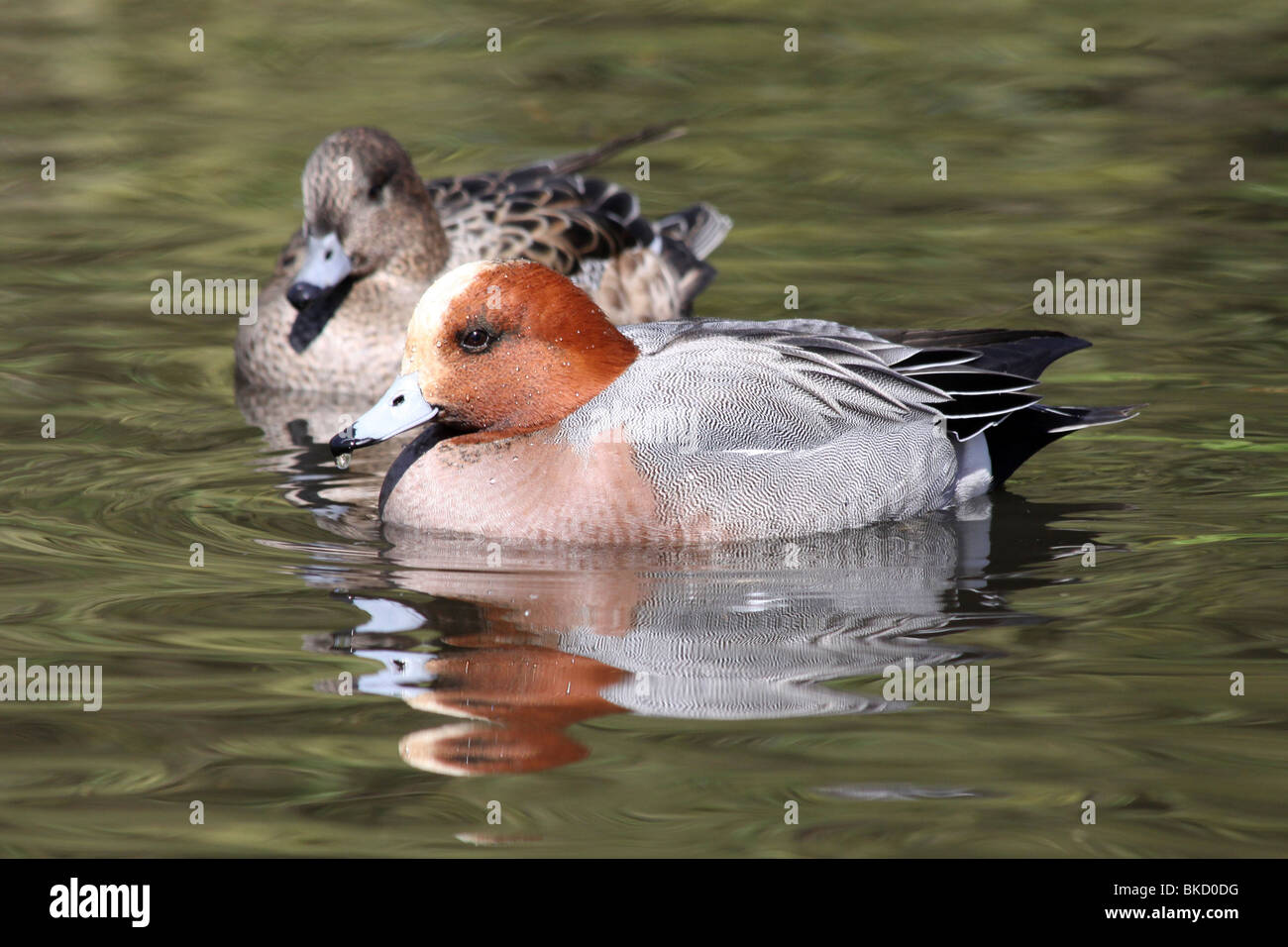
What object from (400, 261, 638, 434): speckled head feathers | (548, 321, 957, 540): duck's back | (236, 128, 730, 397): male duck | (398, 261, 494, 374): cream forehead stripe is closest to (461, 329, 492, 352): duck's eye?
(400, 261, 638, 434): speckled head feathers

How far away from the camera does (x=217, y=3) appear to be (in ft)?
48.9

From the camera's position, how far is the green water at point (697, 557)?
4.86 metres

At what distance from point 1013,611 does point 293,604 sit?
2292 millimetres

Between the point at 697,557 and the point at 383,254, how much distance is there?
3.59 m

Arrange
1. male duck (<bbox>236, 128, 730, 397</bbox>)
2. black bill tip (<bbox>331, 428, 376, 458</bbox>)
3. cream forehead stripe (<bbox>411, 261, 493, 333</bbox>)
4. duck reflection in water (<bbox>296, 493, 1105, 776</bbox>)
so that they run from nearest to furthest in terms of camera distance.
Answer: duck reflection in water (<bbox>296, 493, 1105, 776</bbox>) < black bill tip (<bbox>331, 428, 376, 458</bbox>) < cream forehead stripe (<bbox>411, 261, 493, 333</bbox>) < male duck (<bbox>236, 128, 730, 397</bbox>)

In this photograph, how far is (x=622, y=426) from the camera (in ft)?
22.1

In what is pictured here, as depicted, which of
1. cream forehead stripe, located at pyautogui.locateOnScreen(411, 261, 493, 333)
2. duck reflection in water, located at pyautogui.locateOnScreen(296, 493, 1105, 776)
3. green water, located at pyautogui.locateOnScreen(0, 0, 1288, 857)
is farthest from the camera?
cream forehead stripe, located at pyautogui.locateOnScreen(411, 261, 493, 333)

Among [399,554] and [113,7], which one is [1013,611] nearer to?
[399,554]

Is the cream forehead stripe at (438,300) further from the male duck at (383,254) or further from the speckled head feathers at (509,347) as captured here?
the male duck at (383,254)

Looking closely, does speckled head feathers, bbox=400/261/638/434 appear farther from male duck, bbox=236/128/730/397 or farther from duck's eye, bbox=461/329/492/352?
male duck, bbox=236/128/730/397

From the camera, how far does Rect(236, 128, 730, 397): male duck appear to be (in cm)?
938

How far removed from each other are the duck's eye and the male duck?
2.46 m

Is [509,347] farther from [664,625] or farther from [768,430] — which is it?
[664,625]

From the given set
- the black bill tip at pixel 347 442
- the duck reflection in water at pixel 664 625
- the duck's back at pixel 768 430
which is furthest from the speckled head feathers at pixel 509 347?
the duck reflection in water at pixel 664 625
